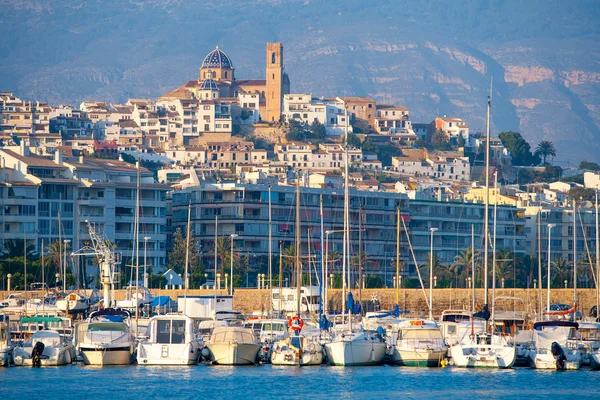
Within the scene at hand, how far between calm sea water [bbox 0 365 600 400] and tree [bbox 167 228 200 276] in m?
57.8

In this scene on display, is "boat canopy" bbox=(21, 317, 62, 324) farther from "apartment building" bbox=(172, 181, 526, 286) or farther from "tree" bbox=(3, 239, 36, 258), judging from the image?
"apartment building" bbox=(172, 181, 526, 286)

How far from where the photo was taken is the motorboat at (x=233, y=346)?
A: 207 ft

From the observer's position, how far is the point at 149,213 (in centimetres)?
12975

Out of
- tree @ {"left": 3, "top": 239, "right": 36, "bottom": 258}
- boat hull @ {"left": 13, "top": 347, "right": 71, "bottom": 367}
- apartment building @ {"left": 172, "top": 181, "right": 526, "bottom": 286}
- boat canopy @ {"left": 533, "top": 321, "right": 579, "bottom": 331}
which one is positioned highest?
apartment building @ {"left": 172, "top": 181, "right": 526, "bottom": 286}

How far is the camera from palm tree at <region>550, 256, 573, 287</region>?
124500 mm

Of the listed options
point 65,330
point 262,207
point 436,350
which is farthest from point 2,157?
point 436,350

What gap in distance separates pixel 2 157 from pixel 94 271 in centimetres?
1301

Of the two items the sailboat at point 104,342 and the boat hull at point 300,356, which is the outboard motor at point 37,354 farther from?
the boat hull at point 300,356

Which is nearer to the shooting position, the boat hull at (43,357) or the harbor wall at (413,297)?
the boat hull at (43,357)

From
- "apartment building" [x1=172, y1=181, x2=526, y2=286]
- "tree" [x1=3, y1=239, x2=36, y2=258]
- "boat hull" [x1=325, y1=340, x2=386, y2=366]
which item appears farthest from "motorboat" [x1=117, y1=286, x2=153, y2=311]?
"apartment building" [x1=172, y1=181, x2=526, y2=286]

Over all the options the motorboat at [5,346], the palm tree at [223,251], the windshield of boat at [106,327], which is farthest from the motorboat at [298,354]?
the palm tree at [223,251]

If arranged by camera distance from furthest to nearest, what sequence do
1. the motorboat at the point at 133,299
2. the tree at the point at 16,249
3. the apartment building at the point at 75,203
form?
the apartment building at the point at 75,203, the tree at the point at 16,249, the motorboat at the point at 133,299

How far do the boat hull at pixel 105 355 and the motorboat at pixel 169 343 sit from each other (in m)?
1.34

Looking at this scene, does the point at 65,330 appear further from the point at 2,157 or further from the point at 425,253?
the point at 425,253
